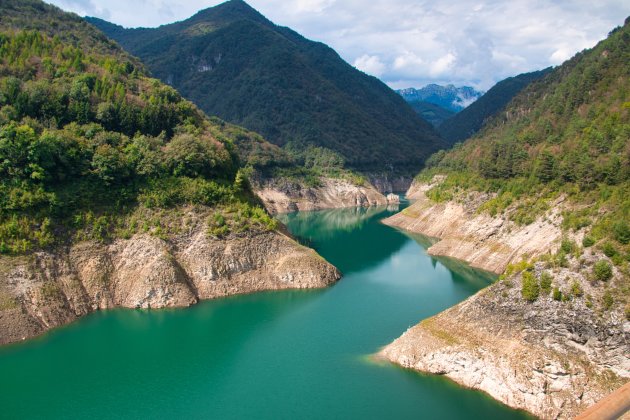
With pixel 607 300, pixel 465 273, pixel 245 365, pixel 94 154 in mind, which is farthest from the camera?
pixel 465 273

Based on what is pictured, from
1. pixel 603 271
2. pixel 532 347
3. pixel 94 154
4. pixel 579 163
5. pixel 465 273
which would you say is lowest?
pixel 465 273

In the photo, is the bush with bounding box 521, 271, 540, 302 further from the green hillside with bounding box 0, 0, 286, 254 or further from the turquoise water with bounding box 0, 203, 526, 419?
the green hillside with bounding box 0, 0, 286, 254

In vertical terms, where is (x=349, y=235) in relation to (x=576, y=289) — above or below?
below

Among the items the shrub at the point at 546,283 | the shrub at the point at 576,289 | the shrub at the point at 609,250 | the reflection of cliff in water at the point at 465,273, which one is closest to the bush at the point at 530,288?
the shrub at the point at 546,283

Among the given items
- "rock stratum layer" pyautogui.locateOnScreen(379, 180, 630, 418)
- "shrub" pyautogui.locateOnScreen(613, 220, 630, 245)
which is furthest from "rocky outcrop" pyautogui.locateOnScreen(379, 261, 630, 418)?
"shrub" pyautogui.locateOnScreen(613, 220, 630, 245)

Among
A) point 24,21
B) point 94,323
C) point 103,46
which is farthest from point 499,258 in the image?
point 24,21

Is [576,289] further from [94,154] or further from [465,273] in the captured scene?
[94,154]

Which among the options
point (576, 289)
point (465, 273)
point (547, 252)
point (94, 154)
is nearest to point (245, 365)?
point (576, 289)
